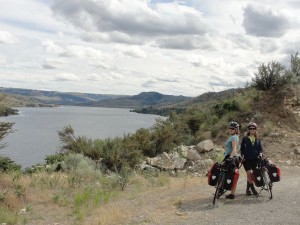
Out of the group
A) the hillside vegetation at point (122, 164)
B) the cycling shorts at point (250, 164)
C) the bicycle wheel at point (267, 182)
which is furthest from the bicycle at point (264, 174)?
the hillside vegetation at point (122, 164)

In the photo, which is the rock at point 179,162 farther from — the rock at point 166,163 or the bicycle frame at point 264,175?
the bicycle frame at point 264,175

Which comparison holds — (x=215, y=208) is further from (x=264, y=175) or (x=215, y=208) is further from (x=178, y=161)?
(x=178, y=161)

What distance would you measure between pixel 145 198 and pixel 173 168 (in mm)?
5838

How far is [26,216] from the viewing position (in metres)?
9.47

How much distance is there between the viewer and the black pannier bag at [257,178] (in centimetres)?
1003

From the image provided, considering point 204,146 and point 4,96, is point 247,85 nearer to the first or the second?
point 204,146

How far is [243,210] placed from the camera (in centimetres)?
890

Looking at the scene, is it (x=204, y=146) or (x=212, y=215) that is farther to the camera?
(x=204, y=146)

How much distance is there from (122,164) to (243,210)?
9.19m

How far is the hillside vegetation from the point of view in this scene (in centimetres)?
1005

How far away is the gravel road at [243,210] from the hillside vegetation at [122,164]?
766mm

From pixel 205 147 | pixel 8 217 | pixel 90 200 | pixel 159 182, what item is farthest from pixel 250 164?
pixel 205 147

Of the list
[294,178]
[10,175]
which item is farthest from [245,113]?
[10,175]

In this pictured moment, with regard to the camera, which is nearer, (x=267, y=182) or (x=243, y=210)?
(x=243, y=210)
